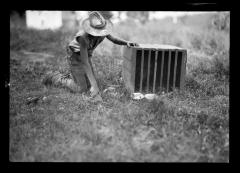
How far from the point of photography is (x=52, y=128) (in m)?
3.99

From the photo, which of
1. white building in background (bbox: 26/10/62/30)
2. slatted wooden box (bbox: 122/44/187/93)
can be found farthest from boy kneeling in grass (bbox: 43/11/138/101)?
white building in background (bbox: 26/10/62/30)

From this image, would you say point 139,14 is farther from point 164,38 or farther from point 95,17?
point 95,17

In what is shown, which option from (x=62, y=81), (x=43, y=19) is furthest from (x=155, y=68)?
(x=43, y=19)

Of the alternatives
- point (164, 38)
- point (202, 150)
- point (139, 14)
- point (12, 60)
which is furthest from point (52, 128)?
point (139, 14)

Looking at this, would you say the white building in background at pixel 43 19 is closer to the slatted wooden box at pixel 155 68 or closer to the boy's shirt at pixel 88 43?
the boy's shirt at pixel 88 43

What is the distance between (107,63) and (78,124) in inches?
149

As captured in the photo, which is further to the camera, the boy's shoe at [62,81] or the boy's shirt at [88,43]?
the boy's shoe at [62,81]

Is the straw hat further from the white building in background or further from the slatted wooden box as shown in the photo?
the white building in background

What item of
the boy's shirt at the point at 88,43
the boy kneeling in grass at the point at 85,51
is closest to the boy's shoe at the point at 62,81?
the boy kneeling in grass at the point at 85,51

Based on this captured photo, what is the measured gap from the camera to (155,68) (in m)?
5.11

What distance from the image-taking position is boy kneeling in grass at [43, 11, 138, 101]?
192 inches

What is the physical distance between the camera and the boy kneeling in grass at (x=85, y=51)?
4.89m

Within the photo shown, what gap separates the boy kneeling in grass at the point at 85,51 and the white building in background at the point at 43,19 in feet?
84.1

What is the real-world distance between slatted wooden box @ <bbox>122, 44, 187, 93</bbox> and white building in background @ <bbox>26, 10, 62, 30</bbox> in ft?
86.4
